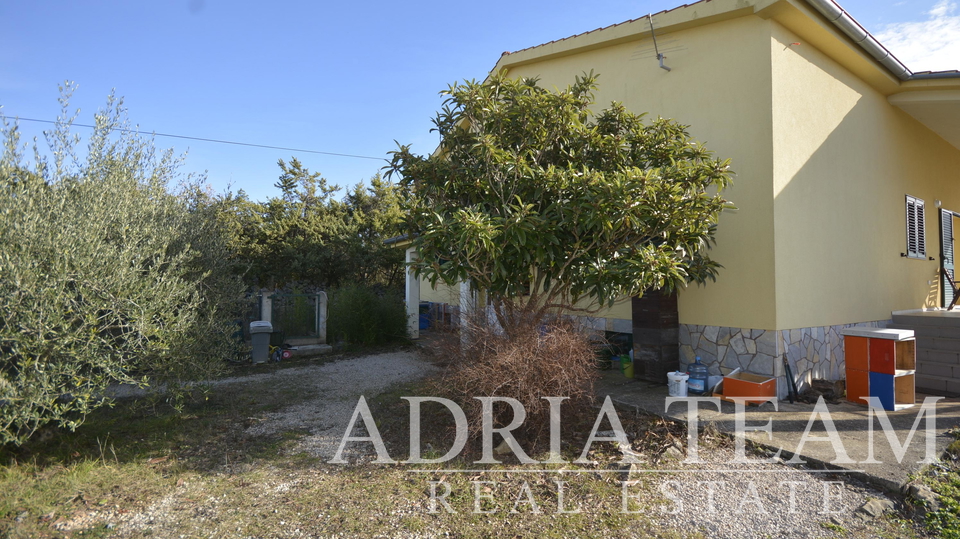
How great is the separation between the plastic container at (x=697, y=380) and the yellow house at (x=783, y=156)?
45 centimetres

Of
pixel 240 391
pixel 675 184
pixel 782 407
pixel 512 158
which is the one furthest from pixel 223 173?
pixel 782 407

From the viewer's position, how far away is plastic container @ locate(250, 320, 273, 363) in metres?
9.93

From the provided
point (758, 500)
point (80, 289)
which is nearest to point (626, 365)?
point (758, 500)

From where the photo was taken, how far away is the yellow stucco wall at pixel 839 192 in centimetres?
663

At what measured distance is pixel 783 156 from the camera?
21.6 ft

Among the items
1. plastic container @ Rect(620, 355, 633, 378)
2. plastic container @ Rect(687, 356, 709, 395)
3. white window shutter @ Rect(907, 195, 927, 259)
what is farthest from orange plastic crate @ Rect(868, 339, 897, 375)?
white window shutter @ Rect(907, 195, 927, 259)

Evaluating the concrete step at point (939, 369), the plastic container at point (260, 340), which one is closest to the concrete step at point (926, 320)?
the concrete step at point (939, 369)

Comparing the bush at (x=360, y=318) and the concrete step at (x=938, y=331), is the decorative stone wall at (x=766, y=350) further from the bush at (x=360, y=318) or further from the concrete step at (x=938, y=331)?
the bush at (x=360, y=318)

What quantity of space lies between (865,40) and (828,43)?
466mm

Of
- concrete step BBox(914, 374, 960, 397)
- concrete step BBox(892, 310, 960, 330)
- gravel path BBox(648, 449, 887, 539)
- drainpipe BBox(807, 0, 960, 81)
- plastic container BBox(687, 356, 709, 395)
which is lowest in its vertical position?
gravel path BBox(648, 449, 887, 539)

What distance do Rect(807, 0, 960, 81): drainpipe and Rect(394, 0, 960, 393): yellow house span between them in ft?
0.08

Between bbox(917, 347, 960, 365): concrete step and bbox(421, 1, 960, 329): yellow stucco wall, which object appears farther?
bbox(917, 347, 960, 365): concrete step

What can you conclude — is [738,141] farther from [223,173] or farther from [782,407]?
[223,173]

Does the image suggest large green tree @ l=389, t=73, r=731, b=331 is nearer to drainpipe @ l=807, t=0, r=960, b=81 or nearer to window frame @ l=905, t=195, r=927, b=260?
drainpipe @ l=807, t=0, r=960, b=81
